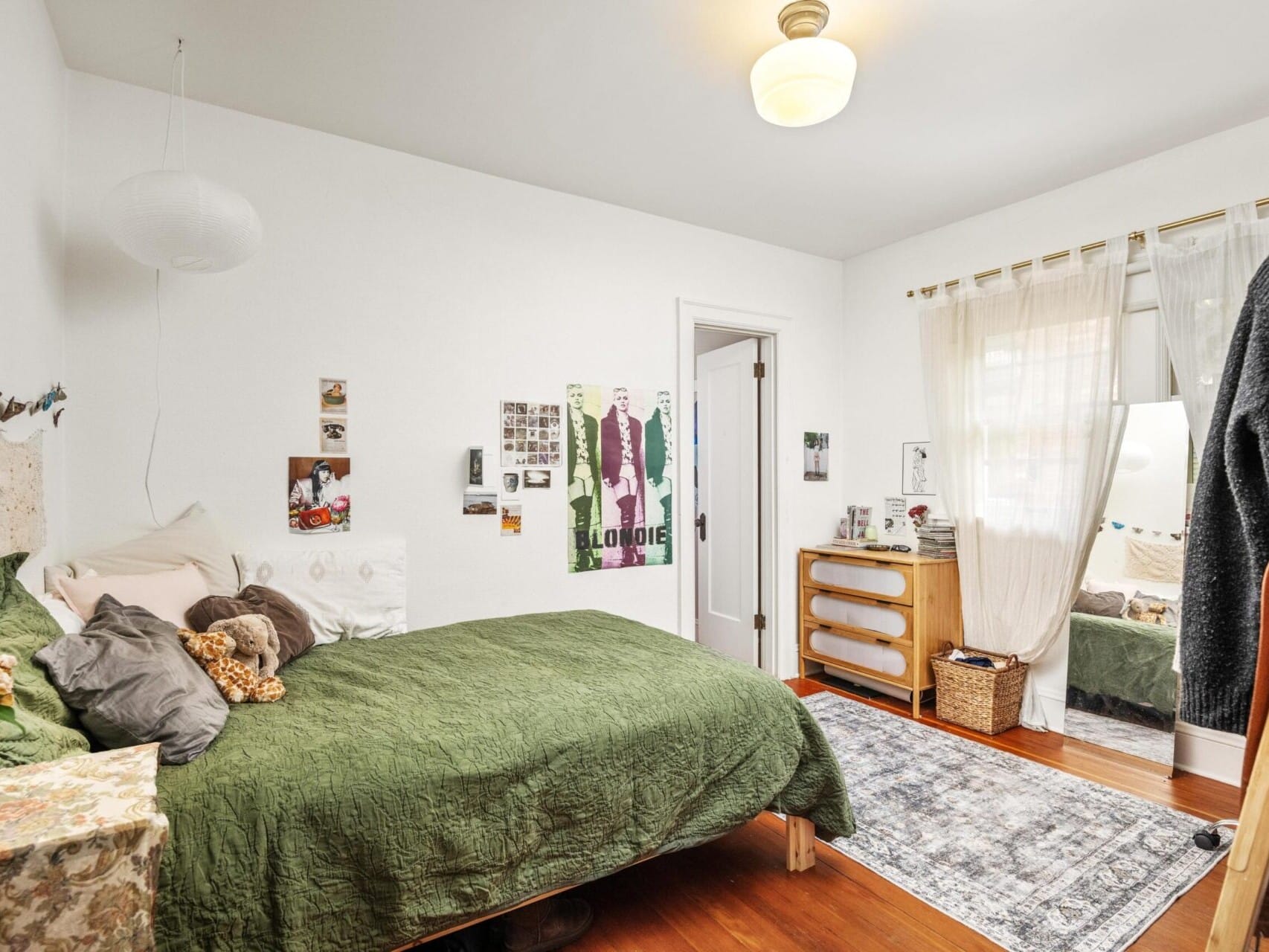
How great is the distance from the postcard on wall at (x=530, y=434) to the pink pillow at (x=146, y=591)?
4.55 ft

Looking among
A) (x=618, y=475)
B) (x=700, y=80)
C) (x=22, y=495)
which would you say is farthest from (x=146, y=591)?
(x=700, y=80)

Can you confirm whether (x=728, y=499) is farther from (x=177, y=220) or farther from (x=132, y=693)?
(x=132, y=693)

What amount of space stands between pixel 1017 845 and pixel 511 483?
8.07 ft

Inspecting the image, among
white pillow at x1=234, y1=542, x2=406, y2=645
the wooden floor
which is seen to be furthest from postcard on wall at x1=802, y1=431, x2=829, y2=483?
white pillow at x1=234, y1=542, x2=406, y2=645

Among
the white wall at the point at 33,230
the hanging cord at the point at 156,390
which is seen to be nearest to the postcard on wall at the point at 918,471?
the hanging cord at the point at 156,390

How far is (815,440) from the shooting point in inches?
174

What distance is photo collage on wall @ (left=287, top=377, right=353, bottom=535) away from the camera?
2.81 metres

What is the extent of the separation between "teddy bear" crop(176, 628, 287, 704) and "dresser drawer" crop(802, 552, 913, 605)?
2.98m

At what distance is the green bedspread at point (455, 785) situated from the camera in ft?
4.41

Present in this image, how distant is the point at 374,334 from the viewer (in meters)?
2.99

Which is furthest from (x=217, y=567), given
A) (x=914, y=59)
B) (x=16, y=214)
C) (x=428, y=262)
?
(x=914, y=59)

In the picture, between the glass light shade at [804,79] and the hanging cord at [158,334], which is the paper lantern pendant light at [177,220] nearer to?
the hanging cord at [158,334]

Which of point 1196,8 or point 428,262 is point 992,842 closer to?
point 1196,8

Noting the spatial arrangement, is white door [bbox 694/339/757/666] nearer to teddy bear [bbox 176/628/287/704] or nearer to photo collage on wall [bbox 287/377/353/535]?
photo collage on wall [bbox 287/377/353/535]
